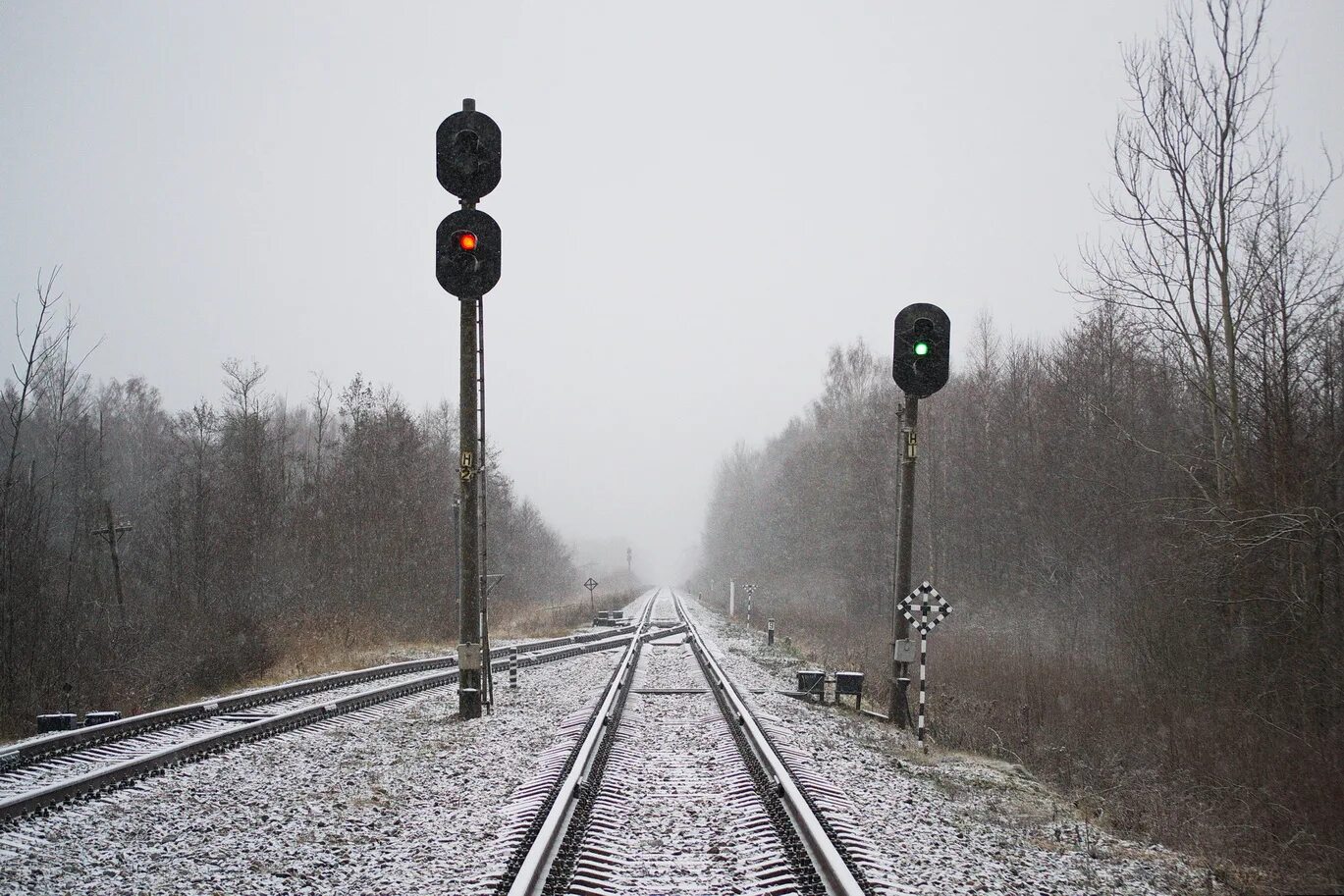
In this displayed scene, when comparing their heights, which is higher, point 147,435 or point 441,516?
point 147,435

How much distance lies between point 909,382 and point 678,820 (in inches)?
289

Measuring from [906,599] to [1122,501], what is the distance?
12.4 metres

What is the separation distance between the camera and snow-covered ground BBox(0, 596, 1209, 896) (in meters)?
5.11

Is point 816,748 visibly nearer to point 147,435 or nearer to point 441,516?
point 441,516

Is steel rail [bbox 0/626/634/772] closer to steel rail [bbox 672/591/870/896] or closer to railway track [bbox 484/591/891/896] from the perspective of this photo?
railway track [bbox 484/591/891/896]

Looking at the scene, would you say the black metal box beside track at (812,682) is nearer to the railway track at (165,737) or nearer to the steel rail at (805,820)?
the steel rail at (805,820)

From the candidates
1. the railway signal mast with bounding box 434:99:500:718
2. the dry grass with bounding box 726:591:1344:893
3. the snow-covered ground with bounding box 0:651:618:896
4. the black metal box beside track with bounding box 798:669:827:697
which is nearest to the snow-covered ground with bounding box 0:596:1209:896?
the snow-covered ground with bounding box 0:651:618:896

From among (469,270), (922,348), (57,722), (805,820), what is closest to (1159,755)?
(922,348)

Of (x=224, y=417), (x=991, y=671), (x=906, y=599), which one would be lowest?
(x=991, y=671)

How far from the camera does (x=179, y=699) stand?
534 inches

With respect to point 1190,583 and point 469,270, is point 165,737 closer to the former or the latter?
point 469,270

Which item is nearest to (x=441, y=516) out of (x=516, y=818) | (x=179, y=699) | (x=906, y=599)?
(x=179, y=699)

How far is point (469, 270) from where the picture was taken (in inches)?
459

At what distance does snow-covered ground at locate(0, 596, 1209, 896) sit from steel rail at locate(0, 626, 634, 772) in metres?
1.59
